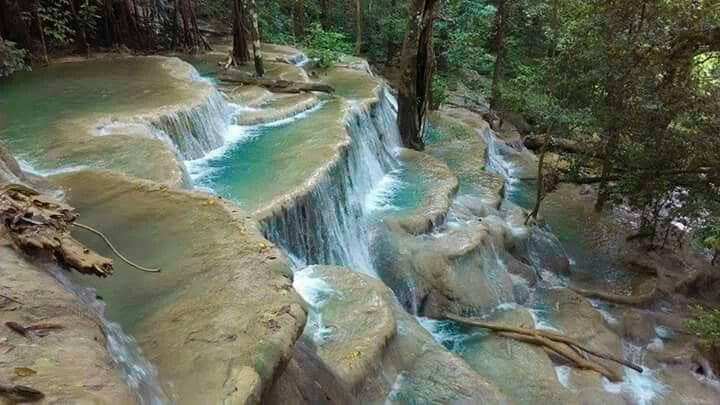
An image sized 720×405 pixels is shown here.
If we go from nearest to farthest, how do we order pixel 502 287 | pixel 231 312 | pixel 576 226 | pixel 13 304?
pixel 13 304 < pixel 231 312 < pixel 502 287 < pixel 576 226

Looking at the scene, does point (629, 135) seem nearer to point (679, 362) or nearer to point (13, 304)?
point (679, 362)

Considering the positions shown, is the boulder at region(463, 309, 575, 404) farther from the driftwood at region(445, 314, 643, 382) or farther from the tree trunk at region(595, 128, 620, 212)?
the tree trunk at region(595, 128, 620, 212)

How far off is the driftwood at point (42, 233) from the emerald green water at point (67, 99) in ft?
11.9

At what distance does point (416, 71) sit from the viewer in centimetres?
1259

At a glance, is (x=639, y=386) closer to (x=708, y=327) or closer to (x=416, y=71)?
(x=708, y=327)

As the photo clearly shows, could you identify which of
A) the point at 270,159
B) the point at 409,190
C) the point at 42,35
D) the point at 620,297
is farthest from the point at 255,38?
the point at 620,297

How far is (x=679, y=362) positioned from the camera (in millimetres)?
8773

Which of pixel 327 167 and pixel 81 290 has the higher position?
pixel 81 290

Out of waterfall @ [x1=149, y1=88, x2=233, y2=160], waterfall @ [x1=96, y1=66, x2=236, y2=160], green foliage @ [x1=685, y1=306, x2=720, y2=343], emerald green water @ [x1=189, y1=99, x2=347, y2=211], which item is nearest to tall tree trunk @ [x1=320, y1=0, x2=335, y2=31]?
emerald green water @ [x1=189, y1=99, x2=347, y2=211]

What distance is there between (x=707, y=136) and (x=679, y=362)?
12.8 ft

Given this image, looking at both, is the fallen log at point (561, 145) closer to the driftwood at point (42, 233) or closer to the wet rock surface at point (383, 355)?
the wet rock surface at point (383, 355)

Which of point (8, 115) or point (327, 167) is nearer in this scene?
point (327, 167)

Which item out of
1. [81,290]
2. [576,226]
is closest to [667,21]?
[576,226]

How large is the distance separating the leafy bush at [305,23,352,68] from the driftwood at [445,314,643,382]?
10323 mm
